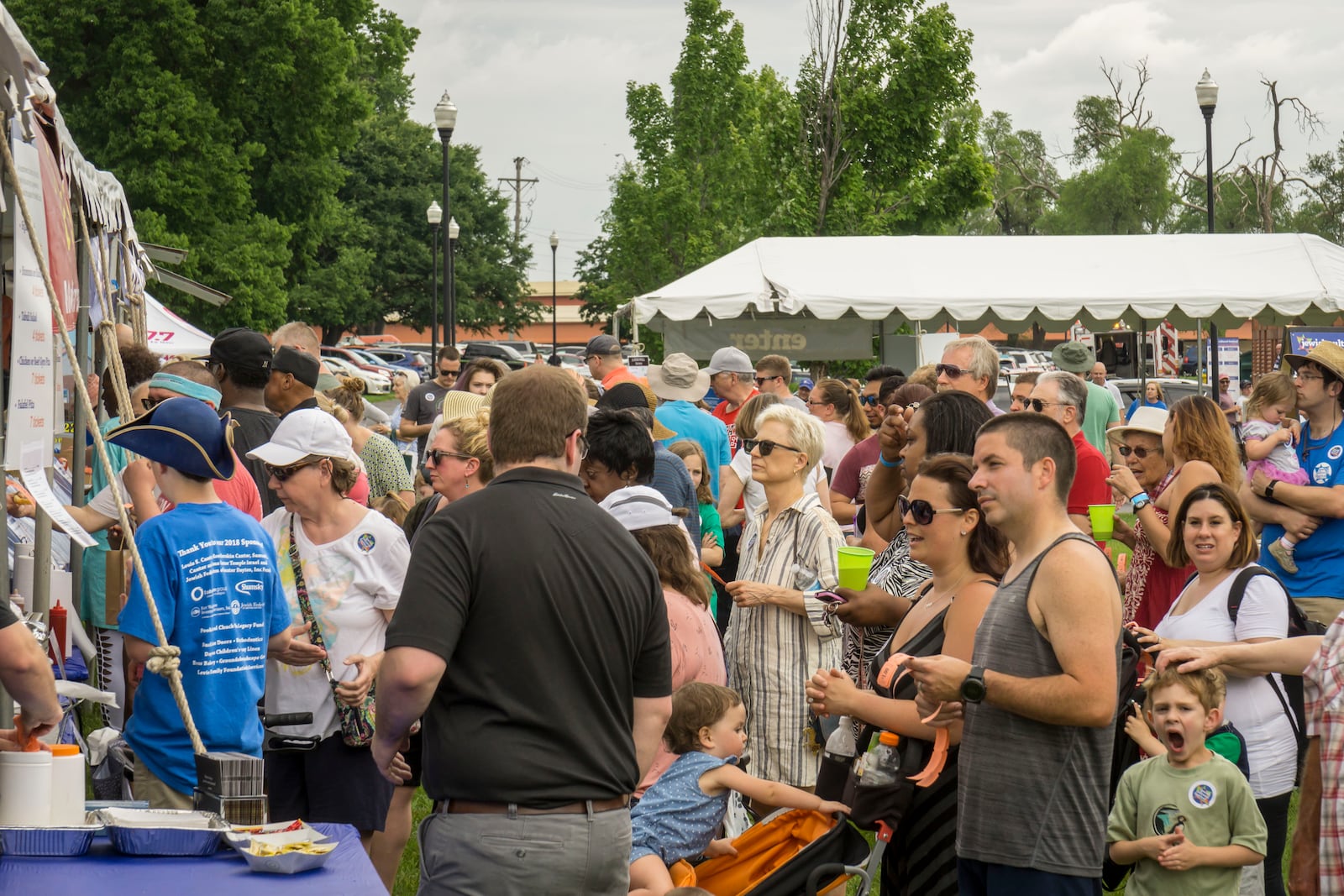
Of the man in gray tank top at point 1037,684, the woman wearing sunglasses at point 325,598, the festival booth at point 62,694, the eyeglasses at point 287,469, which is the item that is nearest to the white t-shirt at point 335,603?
the woman wearing sunglasses at point 325,598

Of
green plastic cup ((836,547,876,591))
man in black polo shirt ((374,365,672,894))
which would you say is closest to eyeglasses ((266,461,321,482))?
man in black polo shirt ((374,365,672,894))

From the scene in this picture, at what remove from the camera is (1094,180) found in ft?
199

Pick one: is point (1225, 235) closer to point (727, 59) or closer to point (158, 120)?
point (727, 59)

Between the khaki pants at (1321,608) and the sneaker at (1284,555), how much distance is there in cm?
17

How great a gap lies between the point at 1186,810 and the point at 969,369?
2401mm

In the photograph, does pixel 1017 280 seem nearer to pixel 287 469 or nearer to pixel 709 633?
pixel 709 633

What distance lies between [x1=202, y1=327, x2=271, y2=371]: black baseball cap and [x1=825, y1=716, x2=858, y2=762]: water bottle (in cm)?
324

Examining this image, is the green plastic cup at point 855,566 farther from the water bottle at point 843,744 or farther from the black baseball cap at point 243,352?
the black baseball cap at point 243,352

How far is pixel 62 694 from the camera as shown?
350 cm

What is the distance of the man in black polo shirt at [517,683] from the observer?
9.40ft

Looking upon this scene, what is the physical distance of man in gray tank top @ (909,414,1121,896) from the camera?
129 inches

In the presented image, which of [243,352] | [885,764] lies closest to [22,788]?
[885,764]

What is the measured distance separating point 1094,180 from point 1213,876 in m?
60.3

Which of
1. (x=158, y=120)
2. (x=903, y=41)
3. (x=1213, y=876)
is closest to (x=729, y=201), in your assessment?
(x=903, y=41)
